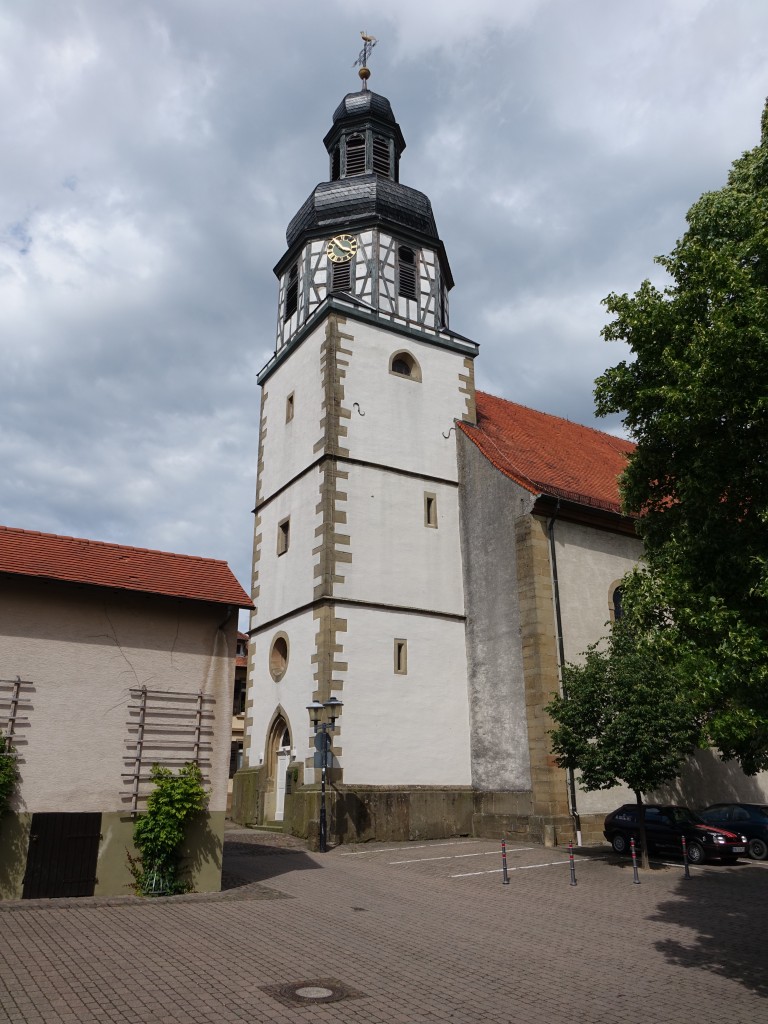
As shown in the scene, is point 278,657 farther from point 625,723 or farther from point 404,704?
point 625,723

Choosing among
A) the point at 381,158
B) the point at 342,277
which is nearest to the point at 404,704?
the point at 342,277

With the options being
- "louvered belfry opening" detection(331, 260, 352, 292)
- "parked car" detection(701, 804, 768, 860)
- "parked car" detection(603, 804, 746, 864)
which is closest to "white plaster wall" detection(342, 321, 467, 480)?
"louvered belfry opening" detection(331, 260, 352, 292)

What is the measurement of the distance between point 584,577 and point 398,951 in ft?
42.8

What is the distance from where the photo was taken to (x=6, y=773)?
11.4 metres

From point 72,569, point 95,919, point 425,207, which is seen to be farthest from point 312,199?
point 95,919

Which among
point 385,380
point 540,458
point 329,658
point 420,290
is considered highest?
point 420,290

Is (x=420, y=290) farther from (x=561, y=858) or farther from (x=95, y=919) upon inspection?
(x=95, y=919)

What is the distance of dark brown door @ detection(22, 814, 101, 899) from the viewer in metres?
11.5

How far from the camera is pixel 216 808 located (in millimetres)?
12820

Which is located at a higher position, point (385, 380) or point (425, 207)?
point (425, 207)

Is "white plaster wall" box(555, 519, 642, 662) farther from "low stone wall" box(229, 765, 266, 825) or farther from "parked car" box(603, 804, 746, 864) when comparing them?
"low stone wall" box(229, 765, 266, 825)

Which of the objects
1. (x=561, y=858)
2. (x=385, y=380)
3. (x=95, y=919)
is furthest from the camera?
(x=385, y=380)

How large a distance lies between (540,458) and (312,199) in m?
10.9

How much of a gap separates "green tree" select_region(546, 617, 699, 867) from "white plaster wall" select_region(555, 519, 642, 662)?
332cm
